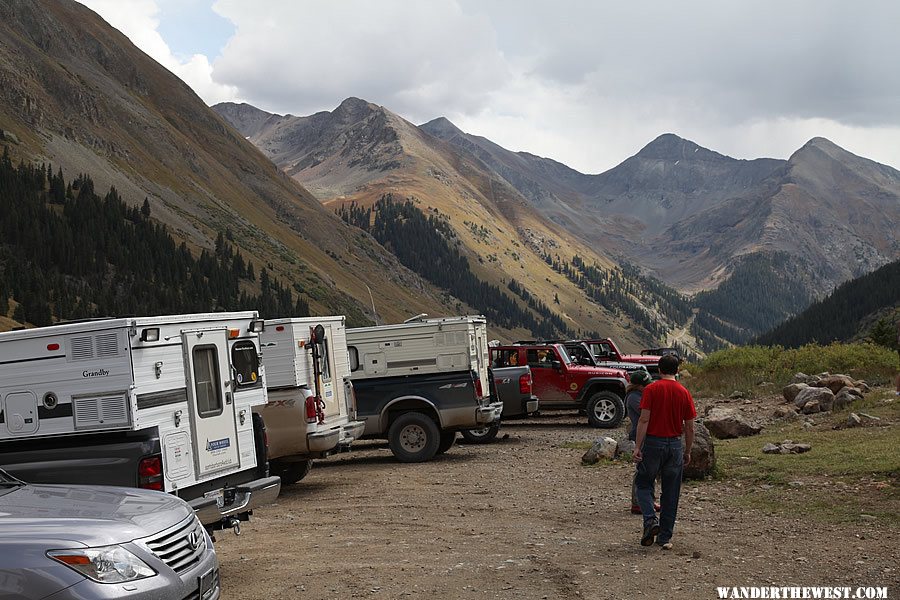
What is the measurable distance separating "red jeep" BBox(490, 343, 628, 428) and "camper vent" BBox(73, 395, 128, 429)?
15506 mm

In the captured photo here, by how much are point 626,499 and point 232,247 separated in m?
102

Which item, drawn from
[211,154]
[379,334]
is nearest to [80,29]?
[211,154]

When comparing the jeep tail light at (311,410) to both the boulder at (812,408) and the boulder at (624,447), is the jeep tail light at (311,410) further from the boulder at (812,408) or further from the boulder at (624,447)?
the boulder at (812,408)

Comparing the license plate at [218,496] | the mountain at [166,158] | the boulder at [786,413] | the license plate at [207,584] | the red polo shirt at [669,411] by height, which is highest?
the mountain at [166,158]

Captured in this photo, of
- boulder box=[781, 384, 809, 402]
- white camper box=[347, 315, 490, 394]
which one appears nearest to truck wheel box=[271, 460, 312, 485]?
white camper box=[347, 315, 490, 394]

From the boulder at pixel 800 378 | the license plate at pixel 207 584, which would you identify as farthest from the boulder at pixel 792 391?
the license plate at pixel 207 584

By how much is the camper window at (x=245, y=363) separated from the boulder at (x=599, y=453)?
7793 millimetres

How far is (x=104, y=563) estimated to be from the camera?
5.54m

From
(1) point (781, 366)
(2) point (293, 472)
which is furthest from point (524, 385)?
(1) point (781, 366)

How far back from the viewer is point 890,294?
154250 millimetres

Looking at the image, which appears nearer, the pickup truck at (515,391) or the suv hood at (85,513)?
the suv hood at (85,513)

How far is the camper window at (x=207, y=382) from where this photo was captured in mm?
9453

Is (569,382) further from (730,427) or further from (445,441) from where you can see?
(445,441)

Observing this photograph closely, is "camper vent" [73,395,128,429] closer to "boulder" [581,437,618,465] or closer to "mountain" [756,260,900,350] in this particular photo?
"boulder" [581,437,618,465]
